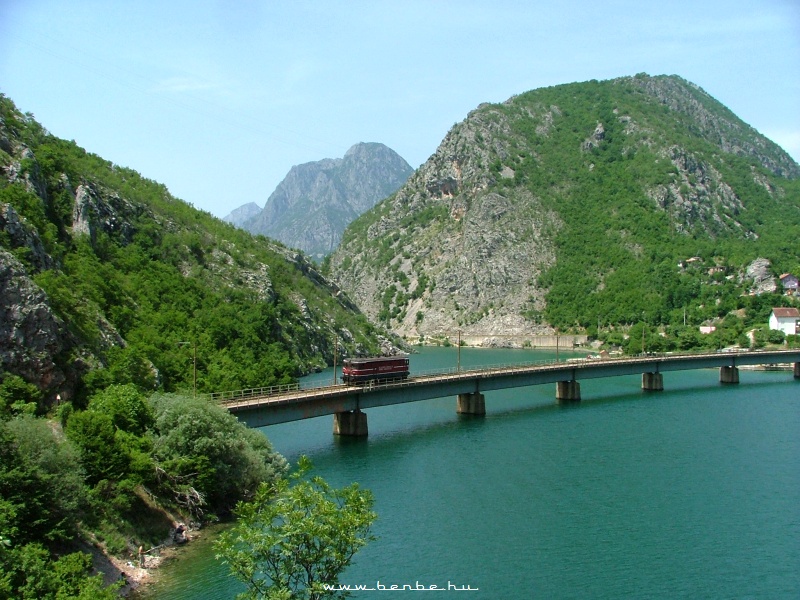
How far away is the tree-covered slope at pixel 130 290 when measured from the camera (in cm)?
5312

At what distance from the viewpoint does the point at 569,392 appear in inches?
4281

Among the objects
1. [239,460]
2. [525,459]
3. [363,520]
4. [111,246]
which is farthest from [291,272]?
[363,520]

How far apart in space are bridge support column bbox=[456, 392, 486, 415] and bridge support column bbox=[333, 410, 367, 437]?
68.6ft

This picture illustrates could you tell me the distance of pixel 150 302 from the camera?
91750mm

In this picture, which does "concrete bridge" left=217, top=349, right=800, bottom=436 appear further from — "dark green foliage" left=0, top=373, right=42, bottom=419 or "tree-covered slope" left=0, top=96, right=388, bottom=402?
"dark green foliage" left=0, top=373, right=42, bottom=419

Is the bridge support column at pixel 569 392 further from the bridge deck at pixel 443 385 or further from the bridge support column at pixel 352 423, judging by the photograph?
the bridge support column at pixel 352 423

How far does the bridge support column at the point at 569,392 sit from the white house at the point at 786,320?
86.1m

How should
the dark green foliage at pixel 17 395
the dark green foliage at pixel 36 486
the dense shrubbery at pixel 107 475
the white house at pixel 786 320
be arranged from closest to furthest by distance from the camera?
the dense shrubbery at pixel 107 475 → the dark green foliage at pixel 36 486 → the dark green foliage at pixel 17 395 → the white house at pixel 786 320

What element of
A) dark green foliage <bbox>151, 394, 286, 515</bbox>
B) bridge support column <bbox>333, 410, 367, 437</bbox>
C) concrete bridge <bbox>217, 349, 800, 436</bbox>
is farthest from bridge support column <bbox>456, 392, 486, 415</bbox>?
dark green foliage <bbox>151, 394, 286, 515</bbox>

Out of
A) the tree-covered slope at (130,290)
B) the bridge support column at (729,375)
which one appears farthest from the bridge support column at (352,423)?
the bridge support column at (729,375)

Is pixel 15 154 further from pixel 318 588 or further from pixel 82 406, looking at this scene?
pixel 318 588

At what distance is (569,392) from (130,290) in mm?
61010

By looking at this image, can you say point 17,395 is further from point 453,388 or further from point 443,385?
point 453,388

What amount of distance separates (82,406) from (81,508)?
15974mm
